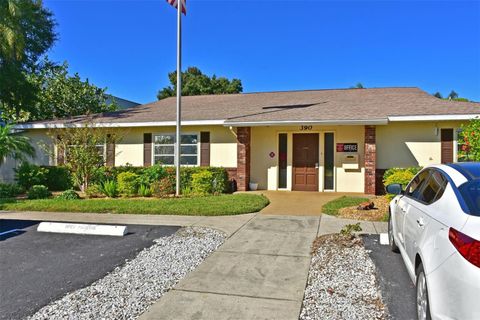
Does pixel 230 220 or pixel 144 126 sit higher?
pixel 144 126

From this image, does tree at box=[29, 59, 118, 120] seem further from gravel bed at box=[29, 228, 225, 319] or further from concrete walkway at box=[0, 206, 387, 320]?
gravel bed at box=[29, 228, 225, 319]

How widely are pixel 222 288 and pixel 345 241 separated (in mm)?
2760

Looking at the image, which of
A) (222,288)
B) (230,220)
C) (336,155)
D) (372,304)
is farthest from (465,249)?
(336,155)

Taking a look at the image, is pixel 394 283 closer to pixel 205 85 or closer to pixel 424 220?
pixel 424 220

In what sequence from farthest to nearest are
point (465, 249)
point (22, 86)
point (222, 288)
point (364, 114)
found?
1. point (22, 86)
2. point (364, 114)
3. point (222, 288)
4. point (465, 249)

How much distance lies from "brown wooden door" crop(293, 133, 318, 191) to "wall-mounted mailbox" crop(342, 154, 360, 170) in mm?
1043

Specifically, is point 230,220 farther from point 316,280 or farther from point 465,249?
point 465,249

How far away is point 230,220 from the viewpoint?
8141 mm

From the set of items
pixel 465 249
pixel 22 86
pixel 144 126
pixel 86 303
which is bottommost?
pixel 86 303

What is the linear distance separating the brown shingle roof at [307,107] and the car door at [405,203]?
7232 millimetres

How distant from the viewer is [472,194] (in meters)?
2.84

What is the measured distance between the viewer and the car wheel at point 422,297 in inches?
114

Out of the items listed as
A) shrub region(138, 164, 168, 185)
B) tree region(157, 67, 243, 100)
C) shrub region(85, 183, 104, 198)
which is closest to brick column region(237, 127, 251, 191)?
shrub region(138, 164, 168, 185)

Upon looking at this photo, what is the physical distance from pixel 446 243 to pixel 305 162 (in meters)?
11.0
